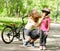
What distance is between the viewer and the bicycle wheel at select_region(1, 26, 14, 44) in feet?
38.9

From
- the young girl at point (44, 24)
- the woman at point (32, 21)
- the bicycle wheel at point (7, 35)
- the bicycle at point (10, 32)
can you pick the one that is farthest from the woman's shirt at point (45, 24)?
the bicycle wheel at point (7, 35)

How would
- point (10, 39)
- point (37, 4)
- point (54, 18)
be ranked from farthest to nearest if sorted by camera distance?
1. point (37, 4)
2. point (54, 18)
3. point (10, 39)

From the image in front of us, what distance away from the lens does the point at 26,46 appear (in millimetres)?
11227

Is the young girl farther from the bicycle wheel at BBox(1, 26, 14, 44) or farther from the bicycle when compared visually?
the bicycle wheel at BBox(1, 26, 14, 44)

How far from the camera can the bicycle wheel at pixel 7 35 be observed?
38.9 ft

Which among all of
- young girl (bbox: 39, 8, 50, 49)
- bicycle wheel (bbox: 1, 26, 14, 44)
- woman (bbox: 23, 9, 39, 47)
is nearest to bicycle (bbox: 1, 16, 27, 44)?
bicycle wheel (bbox: 1, 26, 14, 44)

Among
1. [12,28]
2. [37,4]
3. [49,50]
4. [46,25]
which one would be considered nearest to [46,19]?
[46,25]

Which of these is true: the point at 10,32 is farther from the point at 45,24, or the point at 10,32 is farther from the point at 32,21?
the point at 45,24

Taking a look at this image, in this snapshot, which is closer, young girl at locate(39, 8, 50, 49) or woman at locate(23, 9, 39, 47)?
young girl at locate(39, 8, 50, 49)

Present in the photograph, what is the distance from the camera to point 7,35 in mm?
11961

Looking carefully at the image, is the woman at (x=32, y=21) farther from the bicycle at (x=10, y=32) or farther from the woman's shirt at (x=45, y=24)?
the bicycle at (x=10, y=32)

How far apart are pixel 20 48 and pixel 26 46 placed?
1.74ft

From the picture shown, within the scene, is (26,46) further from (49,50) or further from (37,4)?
(37,4)

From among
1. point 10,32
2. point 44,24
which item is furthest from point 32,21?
point 10,32
